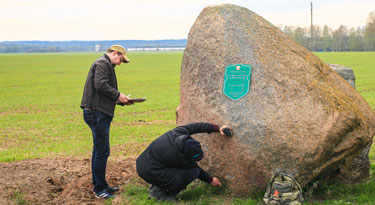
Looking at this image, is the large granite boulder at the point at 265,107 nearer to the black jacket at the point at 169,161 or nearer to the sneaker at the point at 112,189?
the black jacket at the point at 169,161

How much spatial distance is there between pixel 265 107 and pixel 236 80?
2.27ft

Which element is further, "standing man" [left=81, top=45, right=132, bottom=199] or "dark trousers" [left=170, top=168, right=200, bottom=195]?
"standing man" [left=81, top=45, right=132, bottom=199]

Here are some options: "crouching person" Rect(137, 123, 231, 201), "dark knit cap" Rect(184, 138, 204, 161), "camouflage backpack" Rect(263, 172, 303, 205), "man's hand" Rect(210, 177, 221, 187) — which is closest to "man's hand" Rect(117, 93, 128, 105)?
"crouching person" Rect(137, 123, 231, 201)

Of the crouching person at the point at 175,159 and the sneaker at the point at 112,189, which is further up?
the crouching person at the point at 175,159

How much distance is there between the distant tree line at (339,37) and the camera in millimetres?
115750

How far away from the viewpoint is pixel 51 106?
70.9 feet

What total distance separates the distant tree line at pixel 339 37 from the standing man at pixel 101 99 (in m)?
111

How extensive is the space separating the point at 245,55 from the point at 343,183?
115 inches

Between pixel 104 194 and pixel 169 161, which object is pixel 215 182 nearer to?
pixel 169 161

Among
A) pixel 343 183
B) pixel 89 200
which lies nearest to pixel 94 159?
pixel 89 200

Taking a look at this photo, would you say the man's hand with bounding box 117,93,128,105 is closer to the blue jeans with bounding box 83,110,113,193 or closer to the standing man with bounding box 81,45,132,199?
the standing man with bounding box 81,45,132,199

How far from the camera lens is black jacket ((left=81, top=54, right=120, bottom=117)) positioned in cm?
698

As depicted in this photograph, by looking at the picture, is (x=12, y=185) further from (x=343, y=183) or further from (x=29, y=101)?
(x=29, y=101)

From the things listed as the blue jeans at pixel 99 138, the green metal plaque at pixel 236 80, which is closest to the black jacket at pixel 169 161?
the green metal plaque at pixel 236 80
